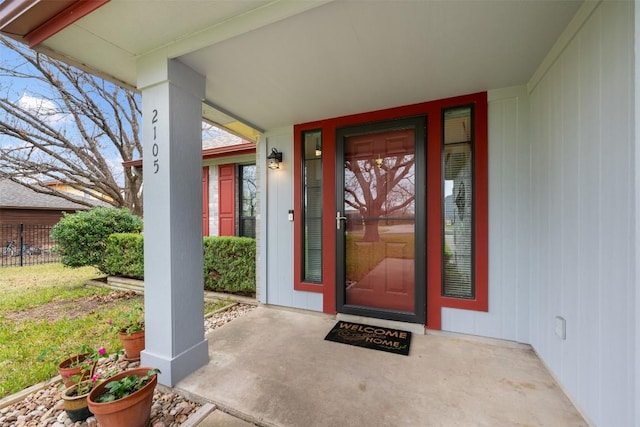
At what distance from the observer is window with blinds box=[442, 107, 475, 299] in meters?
2.55

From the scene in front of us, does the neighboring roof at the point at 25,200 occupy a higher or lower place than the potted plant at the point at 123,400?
higher

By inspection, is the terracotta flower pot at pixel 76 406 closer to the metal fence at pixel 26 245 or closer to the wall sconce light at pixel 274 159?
the wall sconce light at pixel 274 159

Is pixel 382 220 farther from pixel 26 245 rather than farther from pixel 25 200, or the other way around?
pixel 25 200

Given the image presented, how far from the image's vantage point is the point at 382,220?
2.90 meters

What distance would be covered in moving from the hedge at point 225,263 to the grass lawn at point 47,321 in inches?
16.8

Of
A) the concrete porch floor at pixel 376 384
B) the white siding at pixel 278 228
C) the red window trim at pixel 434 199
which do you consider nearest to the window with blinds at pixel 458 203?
the red window trim at pixel 434 199

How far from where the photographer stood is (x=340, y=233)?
300cm

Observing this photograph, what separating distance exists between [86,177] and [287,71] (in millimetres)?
10205

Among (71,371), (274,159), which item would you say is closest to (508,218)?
(274,159)

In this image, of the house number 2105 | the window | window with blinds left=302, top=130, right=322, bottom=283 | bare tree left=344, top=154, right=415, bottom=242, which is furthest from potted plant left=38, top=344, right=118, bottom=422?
the window

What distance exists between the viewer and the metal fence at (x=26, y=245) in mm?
8211

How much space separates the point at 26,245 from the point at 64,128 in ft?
15.1

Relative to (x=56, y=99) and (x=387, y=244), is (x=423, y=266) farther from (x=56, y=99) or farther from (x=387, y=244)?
(x=56, y=99)

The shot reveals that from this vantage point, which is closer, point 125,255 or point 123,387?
point 123,387
